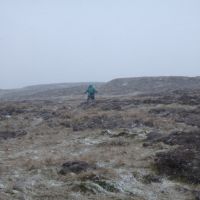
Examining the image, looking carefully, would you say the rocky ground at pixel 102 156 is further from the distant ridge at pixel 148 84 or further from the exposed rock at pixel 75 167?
the distant ridge at pixel 148 84

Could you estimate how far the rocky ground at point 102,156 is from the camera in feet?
40.9

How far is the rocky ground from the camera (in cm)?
1247

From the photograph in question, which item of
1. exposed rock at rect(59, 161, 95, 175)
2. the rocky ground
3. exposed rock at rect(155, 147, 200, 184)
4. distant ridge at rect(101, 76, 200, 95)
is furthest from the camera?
distant ridge at rect(101, 76, 200, 95)

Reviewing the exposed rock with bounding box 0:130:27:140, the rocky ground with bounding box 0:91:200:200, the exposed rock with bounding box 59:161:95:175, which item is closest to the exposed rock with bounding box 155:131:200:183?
the rocky ground with bounding box 0:91:200:200

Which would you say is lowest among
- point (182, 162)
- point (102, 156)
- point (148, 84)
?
point (102, 156)

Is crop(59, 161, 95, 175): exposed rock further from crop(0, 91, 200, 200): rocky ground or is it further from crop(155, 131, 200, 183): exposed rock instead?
crop(155, 131, 200, 183): exposed rock

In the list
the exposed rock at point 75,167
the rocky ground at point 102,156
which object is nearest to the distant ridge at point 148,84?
the rocky ground at point 102,156

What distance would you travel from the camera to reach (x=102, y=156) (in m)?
16.5

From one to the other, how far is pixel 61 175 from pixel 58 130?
397 inches

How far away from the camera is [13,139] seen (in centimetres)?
2184

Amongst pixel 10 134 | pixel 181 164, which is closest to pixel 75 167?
pixel 181 164

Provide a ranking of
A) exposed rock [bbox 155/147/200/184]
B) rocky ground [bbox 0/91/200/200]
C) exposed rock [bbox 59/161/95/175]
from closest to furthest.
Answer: rocky ground [bbox 0/91/200/200], exposed rock [bbox 155/147/200/184], exposed rock [bbox 59/161/95/175]

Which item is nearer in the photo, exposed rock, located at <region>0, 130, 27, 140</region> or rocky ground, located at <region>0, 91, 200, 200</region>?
rocky ground, located at <region>0, 91, 200, 200</region>

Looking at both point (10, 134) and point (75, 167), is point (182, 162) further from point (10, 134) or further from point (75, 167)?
point (10, 134)
